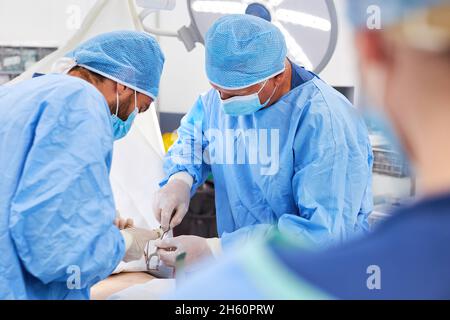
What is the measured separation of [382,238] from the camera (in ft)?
1.21

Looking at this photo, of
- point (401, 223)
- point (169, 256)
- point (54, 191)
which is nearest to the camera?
point (401, 223)

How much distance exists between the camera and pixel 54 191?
92 centimetres

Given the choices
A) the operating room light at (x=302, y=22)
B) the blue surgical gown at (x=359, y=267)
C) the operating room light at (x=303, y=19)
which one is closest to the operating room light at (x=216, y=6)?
the operating room light at (x=302, y=22)

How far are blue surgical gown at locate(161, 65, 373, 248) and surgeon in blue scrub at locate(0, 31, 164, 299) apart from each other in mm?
427

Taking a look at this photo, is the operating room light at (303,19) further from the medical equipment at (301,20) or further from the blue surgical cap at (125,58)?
the blue surgical cap at (125,58)

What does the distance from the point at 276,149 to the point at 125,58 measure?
17.0 inches

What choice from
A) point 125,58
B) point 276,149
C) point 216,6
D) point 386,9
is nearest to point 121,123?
point 125,58

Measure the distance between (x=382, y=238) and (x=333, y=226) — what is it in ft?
3.14

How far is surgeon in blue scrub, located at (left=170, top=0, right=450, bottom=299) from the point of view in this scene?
355 millimetres

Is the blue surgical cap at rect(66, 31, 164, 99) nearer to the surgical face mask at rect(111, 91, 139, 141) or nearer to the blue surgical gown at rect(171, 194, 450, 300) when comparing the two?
the surgical face mask at rect(111, 91, 139, 141)

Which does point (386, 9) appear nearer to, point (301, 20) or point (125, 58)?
point (125, 58)

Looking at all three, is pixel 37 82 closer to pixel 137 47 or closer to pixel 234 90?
pixel 137 47

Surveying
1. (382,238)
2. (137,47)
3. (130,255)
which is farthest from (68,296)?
(382,238)

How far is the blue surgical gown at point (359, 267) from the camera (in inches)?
13.9
